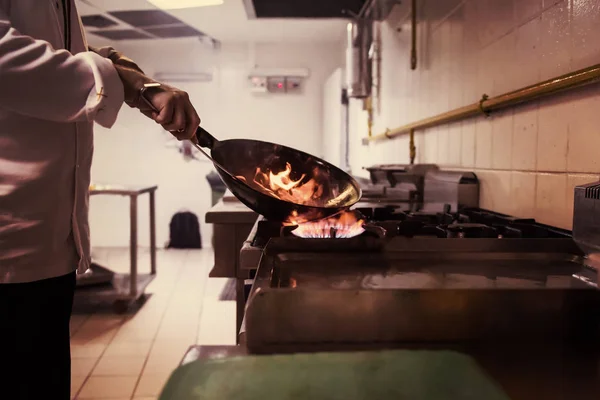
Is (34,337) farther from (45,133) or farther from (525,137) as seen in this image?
(525,137)

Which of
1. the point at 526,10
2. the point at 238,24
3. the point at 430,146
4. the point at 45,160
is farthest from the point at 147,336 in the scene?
the point at 238,24

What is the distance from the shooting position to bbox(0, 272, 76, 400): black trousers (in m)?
0.93

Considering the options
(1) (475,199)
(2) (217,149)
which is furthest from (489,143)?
(2) (217,149)

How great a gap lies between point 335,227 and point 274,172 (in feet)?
0.74

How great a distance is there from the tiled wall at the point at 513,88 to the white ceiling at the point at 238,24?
237cm

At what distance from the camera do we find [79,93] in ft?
2.73

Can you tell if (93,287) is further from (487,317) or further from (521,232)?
(487,317)

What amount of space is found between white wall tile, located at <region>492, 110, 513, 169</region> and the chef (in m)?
0.86

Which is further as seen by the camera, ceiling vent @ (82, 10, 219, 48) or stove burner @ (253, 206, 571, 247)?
ceiling vent @ (82, 10, 219, 48)

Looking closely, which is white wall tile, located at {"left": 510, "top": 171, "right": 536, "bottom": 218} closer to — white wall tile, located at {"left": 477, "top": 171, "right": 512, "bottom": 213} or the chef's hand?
white wall tile, located at {"left": 477, "top": 171, "right": 512, "bottom": 213}

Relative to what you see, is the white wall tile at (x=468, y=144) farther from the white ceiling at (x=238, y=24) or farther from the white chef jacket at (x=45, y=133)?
the white ceiling at (x=238, y=24)

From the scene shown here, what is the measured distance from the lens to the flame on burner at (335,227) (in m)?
0.95

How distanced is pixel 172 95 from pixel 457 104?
1.19 metres

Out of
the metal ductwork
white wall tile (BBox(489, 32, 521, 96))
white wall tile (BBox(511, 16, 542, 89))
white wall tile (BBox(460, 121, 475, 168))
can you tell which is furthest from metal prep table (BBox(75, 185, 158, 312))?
white wall tile (BBox(511, 16, 542, 89))
